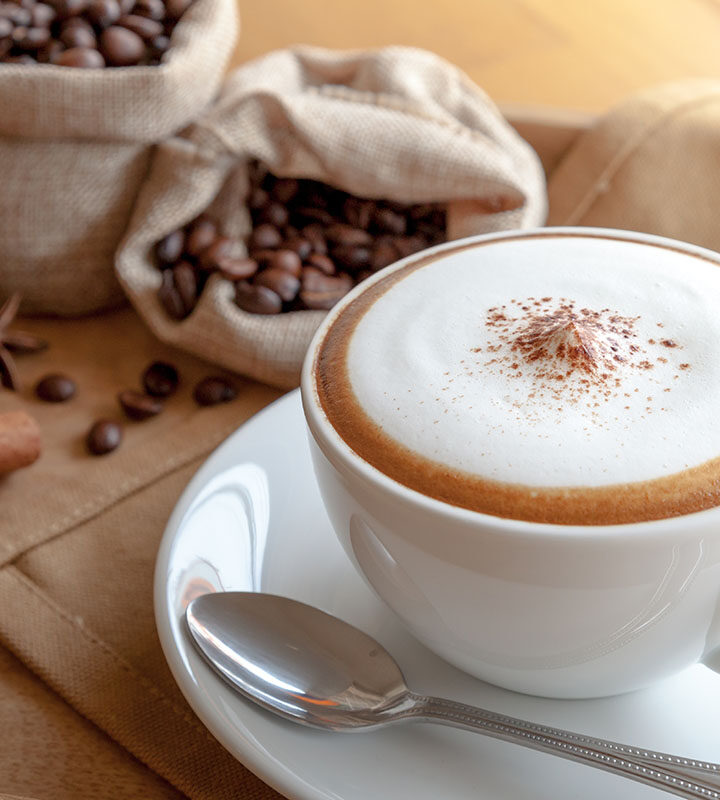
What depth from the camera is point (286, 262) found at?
145cm

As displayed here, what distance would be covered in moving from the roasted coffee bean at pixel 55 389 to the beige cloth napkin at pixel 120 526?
0.02 metres

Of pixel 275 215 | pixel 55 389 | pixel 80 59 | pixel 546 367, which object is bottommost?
pixel 55 389

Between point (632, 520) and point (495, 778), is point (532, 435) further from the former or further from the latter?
point (495, 778)

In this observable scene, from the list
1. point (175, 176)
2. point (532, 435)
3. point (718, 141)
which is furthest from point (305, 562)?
point (718, 141)

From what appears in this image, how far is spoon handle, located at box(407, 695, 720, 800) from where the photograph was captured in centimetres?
69

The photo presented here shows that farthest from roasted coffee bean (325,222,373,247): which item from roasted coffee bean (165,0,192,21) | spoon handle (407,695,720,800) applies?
spoon handle (407,695,720,800)

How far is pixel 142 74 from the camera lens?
140cm

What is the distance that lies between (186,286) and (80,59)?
0.37 metres

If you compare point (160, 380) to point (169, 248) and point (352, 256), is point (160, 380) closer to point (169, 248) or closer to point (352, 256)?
point (169, 248)

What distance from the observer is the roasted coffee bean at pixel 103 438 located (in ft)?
4.22

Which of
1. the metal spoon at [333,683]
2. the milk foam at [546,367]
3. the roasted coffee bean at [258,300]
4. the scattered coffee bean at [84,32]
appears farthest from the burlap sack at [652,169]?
the metal spoon at [333,683]

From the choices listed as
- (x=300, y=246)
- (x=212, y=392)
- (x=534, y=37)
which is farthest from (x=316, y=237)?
(x=534, y=37)

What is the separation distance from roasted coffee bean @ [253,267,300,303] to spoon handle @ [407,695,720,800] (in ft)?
2.52

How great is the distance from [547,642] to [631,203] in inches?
37.4
